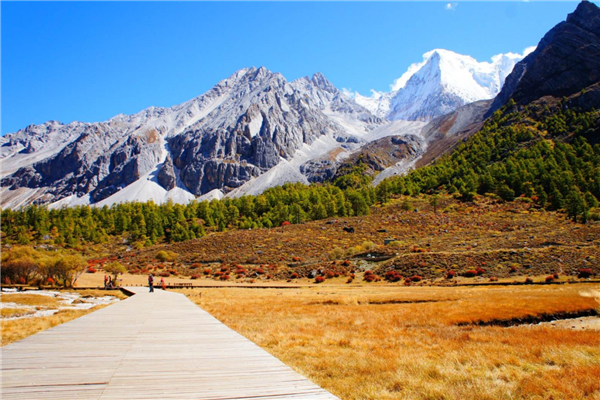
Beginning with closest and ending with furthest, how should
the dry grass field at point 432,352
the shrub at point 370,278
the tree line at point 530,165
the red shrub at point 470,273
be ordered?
the dry grass field at point 432,352 < the red shrub at point 470,273 < the shrub at point 370,278 < the tree line at point 530,165

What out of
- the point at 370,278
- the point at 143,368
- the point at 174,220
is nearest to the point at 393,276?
the point at 370,278

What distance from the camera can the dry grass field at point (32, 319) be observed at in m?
17.6

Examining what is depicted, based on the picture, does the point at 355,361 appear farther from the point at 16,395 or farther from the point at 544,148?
the point at 544,148

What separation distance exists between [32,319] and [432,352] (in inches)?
1004

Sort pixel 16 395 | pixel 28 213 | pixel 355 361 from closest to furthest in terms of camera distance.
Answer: pixel 16 395
pixel 355 361
pixel 28 213


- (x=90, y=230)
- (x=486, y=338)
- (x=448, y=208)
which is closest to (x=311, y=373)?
(x=486, y=338)

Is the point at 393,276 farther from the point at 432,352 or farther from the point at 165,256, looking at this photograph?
the point at 165,256

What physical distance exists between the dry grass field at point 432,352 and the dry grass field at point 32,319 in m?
10.5

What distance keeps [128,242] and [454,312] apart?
117 m

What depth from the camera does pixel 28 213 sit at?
133875mm

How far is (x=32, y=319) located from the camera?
21.7 m

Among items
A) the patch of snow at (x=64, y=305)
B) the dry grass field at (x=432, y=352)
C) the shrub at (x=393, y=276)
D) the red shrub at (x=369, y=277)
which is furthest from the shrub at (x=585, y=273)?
the patch of snow at (x=64, y=305)

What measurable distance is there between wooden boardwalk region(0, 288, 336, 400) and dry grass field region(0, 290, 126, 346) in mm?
10313

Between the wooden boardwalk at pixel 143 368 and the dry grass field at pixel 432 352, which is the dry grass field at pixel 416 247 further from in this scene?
the wooden boardwalk at pixel 143 368
